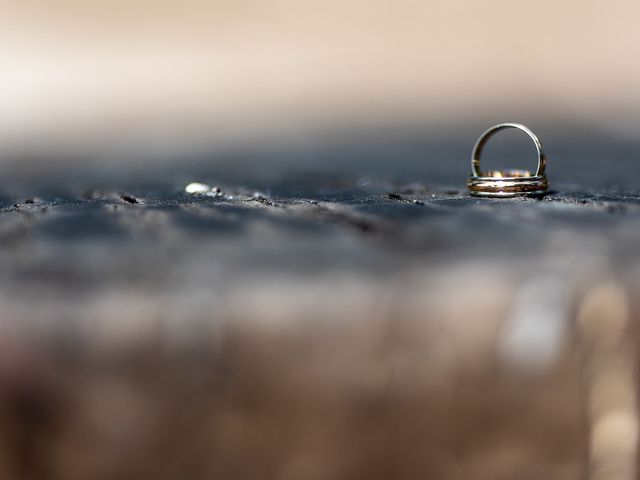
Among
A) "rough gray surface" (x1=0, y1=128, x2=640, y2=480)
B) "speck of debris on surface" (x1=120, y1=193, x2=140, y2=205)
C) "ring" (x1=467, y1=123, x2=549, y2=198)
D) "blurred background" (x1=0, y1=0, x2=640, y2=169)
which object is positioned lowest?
"rough gray surface" (x1=0, y1=128, x2=640, y2=480)

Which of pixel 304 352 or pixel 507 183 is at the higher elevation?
pixel 507 183

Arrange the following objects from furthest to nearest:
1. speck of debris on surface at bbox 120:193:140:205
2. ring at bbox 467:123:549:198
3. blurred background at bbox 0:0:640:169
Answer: blurred background at bbox 0:0:640:169 → speck of debris on surface at bbox 120:193:140:205 → ring at bbox 467:123:549:198

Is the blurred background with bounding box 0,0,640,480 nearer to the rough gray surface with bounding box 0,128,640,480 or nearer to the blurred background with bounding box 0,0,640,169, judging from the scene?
the rough gray surface with bounding box 0,128,640,480

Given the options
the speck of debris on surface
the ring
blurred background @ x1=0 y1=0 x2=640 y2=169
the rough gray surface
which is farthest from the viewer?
blurred background @ x1=0 y1=0 x2=640 y2=169

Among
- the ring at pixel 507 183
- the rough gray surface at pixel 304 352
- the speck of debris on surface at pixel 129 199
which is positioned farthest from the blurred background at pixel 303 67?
the rough gray surface at pixel 304 352

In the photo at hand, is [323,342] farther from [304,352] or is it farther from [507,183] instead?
[507,183]

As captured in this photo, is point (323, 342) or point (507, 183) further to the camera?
point (507, 183)

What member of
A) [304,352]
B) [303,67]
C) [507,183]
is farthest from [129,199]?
[303,67]

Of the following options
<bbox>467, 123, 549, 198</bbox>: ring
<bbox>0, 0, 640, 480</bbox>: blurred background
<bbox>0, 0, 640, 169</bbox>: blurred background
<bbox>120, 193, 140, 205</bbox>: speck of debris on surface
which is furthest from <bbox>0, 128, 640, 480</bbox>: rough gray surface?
<bbox>0, 0, 640, 169</bbox>: blurred background
